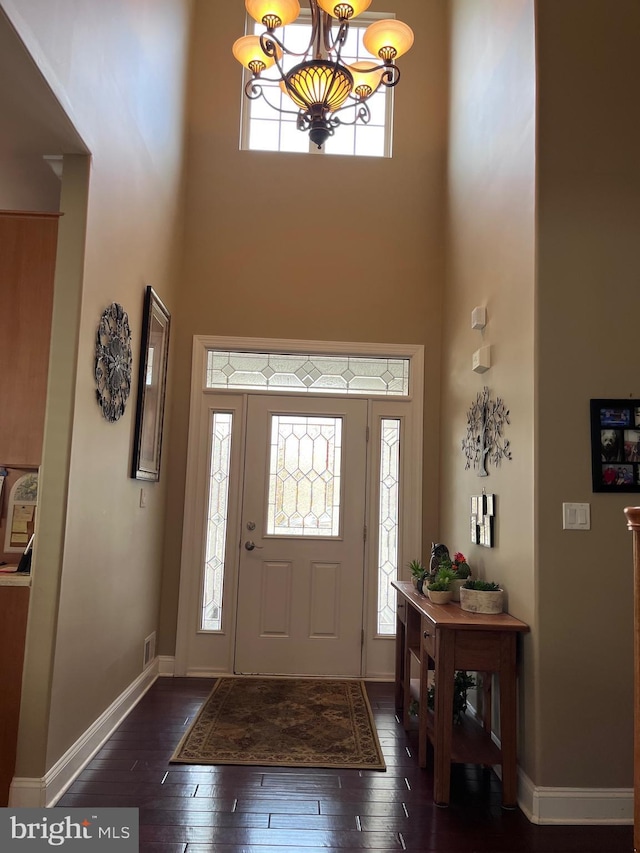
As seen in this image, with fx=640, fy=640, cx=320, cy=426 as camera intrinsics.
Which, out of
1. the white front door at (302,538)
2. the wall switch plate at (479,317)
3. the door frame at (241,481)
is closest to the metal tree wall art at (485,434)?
the wall switch plate at (479,317)

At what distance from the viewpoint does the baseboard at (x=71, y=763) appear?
2.46 m

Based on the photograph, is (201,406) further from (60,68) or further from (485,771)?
(485,771)

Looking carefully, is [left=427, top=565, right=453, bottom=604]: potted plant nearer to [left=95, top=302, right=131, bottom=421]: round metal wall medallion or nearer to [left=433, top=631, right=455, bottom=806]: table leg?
[left=433, top=631, right=455, bottom=806]: table leg

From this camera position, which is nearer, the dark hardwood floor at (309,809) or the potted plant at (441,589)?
the dark hardwood floor at (309,809)

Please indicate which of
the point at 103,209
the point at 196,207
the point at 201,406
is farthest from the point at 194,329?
the point at 103,209

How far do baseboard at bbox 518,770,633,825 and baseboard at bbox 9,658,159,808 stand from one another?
6.34 ft

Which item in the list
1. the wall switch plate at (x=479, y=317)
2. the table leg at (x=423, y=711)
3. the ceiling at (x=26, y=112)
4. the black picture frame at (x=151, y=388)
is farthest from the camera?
the black picture frame at (x=151, y=388)

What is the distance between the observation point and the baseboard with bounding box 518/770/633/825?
2596 mm

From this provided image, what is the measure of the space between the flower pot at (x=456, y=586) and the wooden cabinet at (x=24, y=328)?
2.15 metres

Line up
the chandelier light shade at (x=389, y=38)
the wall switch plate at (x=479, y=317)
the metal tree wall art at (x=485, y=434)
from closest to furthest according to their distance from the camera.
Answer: the chandelier light shade at (x=389, y=38)
the metal tree wall art at (x=485, y=434)
the wall switch plate at (x=479, y=317)

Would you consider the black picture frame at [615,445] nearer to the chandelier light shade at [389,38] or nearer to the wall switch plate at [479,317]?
the wall switch plate at [479,317]

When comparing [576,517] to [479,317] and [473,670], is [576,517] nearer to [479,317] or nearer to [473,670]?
[473,670]

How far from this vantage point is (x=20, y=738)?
2.50 m

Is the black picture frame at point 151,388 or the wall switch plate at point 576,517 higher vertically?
the black picture frame at point 151,388
